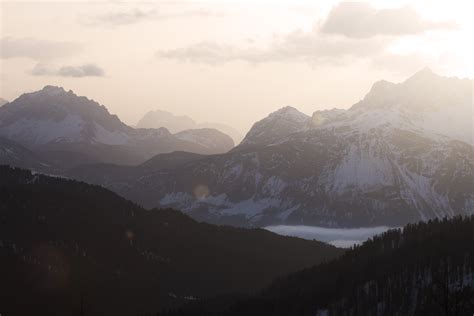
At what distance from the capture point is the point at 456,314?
372 feet

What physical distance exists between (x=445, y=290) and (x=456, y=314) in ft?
10.4

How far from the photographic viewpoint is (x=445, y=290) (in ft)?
372
